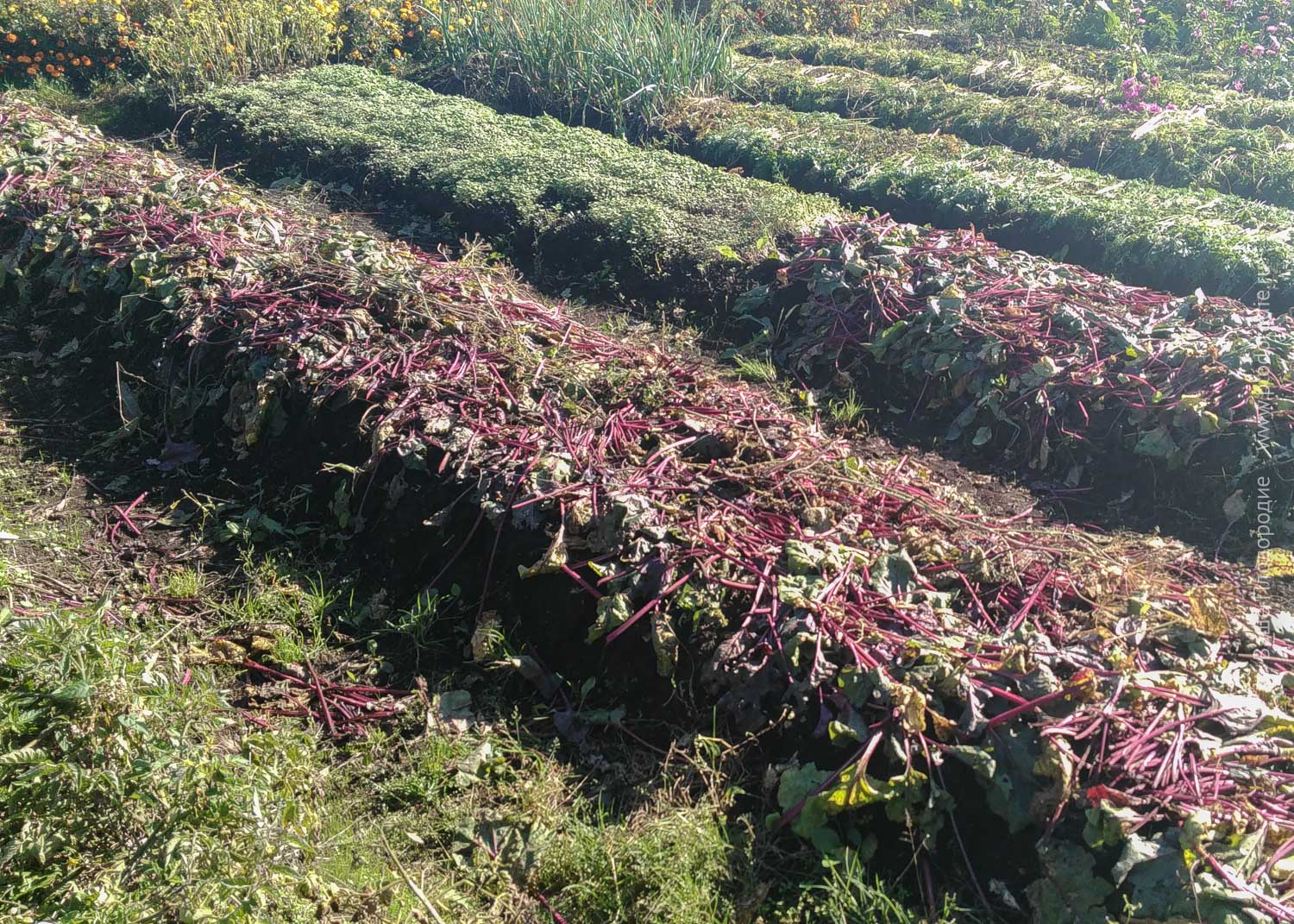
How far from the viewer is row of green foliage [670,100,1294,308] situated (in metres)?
6.07

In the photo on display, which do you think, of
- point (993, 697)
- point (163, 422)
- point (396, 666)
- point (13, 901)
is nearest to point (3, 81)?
point (163, 422)

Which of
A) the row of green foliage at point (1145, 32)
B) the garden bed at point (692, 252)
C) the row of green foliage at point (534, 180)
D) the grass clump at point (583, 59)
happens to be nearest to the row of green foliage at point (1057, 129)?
the grass clump at point (583, 59)

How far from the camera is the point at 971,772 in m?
2.73

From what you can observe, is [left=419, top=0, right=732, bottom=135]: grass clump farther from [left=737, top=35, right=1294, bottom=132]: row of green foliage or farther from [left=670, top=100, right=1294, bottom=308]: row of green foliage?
[left=737, top=35, right=1294, bottom=132]: row of green foliage

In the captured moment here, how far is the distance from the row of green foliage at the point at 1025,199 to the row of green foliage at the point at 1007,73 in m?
1.80

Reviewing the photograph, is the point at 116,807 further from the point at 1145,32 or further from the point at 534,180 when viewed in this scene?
the point at 1145,32

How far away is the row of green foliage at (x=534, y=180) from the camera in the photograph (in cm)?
627

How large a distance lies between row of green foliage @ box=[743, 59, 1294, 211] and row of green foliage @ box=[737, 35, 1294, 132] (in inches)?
14.8

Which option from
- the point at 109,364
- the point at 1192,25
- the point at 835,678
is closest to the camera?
the point at 835,678

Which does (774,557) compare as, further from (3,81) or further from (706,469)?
(3,81)

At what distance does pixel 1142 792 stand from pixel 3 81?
1134cm

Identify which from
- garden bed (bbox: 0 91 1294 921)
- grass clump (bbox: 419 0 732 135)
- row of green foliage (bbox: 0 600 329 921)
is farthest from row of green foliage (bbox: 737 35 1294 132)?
row of green foliage (bbox: 0 600 329 921)

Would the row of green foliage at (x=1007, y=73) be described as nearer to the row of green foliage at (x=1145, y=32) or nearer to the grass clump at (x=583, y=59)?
the row of green foliage at (x=1145, y=32)

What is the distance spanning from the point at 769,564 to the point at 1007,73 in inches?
332
